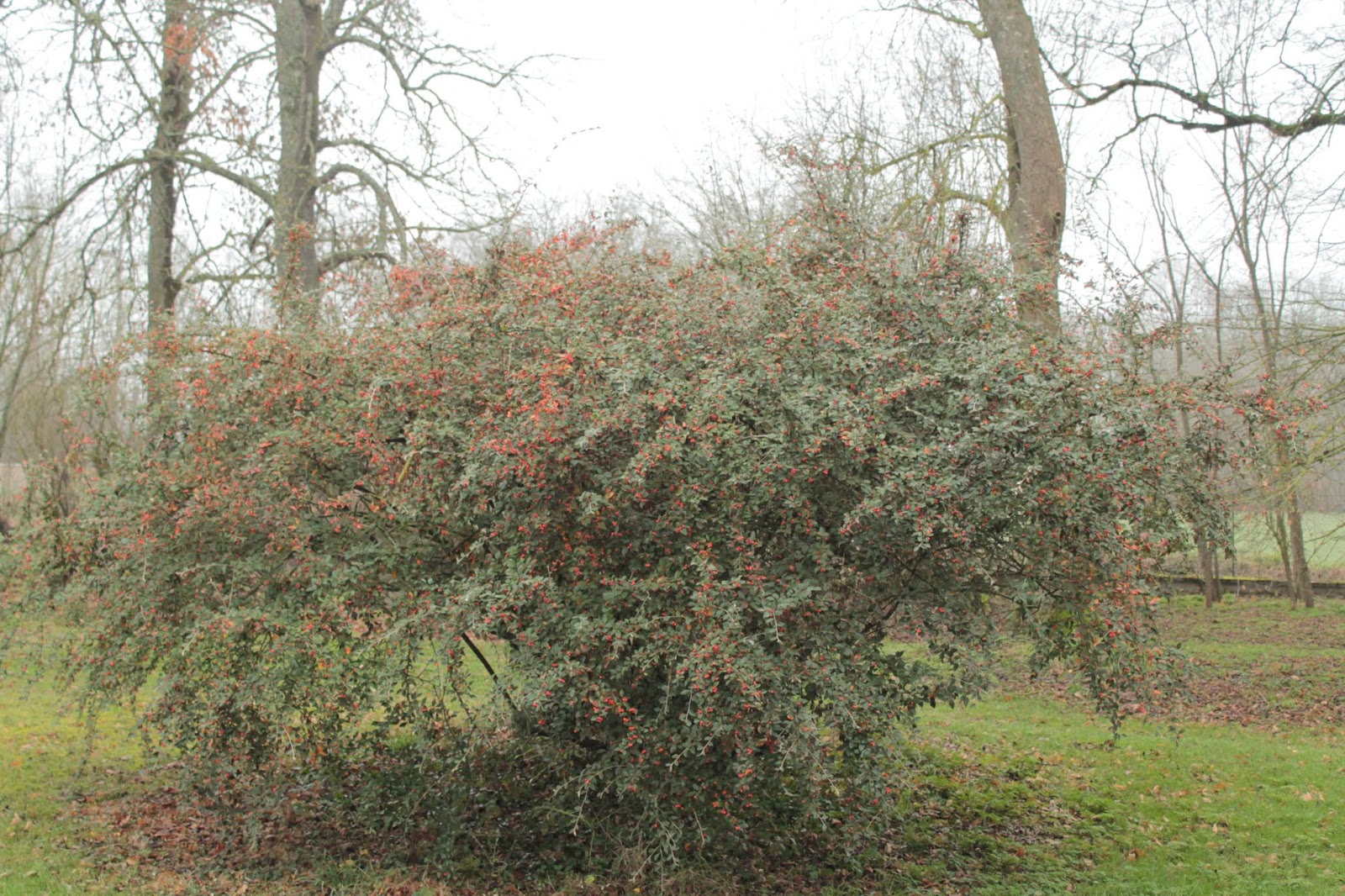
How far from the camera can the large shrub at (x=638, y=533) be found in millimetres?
4836

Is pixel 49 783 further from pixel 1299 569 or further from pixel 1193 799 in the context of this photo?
pixel 1299 569

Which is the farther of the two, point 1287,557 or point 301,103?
point 1287,557

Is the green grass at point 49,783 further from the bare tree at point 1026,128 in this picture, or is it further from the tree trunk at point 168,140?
the bare tree at point 1026,128

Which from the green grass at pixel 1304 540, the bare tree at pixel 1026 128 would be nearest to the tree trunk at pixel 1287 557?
the green grass at pixel 1304 540

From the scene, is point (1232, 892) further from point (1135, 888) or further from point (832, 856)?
point (832, 856)

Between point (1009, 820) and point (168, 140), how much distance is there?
1144 centimetres

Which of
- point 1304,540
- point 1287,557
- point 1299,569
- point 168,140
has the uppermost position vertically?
point 168,140

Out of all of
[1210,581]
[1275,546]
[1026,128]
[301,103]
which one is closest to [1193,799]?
[1026,128]

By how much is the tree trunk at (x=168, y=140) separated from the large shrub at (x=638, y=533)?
19.7ft

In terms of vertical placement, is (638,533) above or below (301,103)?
below

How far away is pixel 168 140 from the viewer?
11961 millimetres

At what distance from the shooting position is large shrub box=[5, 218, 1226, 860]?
4.84 meters

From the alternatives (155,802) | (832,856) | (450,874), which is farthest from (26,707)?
(832,856)

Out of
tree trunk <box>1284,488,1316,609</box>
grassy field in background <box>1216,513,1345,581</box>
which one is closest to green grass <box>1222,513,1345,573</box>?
A: grassy field in background <box>1216,513,1345,581</box>
